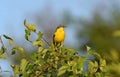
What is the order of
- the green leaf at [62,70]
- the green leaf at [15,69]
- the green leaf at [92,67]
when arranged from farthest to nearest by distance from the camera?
the green leaf at [15,69], the green leaf at [92,67], the green leaf at [62,70]

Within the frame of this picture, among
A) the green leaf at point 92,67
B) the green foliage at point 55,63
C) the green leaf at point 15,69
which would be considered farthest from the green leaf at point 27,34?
the green leaf at point 92,67

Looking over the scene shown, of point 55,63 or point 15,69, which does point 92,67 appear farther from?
point 15,69

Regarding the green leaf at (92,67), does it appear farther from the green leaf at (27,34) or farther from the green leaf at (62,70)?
the green leaf at (27,34)

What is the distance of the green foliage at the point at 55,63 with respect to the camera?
1893 mm

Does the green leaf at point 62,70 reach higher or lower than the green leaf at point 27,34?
lower

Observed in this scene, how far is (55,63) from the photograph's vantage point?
7.09ft

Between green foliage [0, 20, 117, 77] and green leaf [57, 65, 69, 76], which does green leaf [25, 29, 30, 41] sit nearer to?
green foliage [0, 20, 117, 77]

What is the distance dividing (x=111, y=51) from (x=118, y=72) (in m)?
0.18

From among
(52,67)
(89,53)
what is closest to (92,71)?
(89,53)

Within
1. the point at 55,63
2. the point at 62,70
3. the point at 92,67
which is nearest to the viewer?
the point at 62,70

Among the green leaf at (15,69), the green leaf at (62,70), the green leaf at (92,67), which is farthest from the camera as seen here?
the green leaf at (15,69)

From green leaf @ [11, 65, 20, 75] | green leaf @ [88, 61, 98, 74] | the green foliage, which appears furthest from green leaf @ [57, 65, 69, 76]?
green leaf @ [11, 65, 20, 75]

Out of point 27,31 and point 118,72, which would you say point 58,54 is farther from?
point 118,72

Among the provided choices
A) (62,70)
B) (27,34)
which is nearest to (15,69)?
(27,34)
